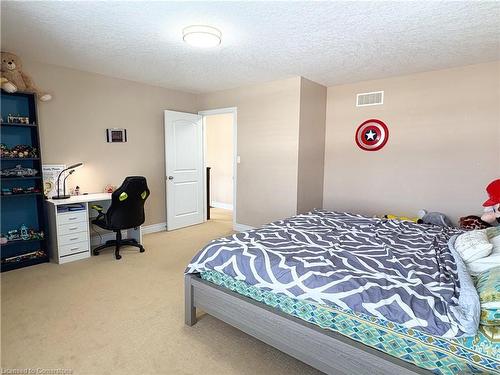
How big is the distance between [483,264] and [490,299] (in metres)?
0.51

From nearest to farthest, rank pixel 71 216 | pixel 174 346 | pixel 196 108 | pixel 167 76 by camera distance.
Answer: pixel 174 346 → pixel 71 216 → pixel 167 76 → pixel 196 108

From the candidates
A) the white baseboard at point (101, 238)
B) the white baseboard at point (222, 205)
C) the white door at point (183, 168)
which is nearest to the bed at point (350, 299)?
the white baseboard at point (101, 238)

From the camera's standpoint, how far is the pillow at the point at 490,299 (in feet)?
4.01

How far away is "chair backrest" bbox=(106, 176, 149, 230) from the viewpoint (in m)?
3.42

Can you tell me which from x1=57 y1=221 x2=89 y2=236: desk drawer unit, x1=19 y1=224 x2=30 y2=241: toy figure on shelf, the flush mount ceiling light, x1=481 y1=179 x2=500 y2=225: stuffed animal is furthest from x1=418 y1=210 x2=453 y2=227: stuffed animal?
x1=19 y1=224 x2=30 y2=241: toy figure on shelf

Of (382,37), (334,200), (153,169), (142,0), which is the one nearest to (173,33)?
(142,0)

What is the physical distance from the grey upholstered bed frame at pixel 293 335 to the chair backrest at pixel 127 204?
174 centimetres

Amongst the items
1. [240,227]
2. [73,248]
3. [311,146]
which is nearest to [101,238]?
[73,248]

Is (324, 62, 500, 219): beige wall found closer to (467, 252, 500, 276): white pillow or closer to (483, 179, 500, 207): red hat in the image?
(483, 179, 500, 207): red hat

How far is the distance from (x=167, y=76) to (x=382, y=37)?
275 centimetres

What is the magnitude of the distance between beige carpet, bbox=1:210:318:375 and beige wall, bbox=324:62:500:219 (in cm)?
298

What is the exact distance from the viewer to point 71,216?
339cm

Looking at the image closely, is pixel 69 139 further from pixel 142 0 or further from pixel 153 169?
pixel 142 0

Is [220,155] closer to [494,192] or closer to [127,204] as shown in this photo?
[127,204]
